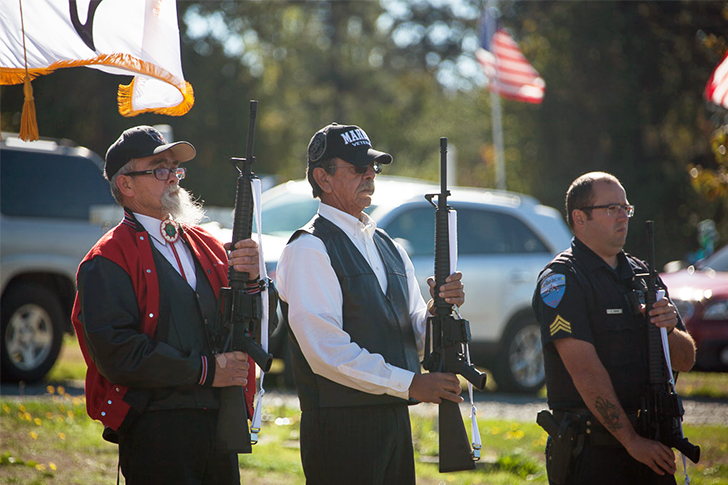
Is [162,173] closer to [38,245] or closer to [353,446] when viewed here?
[353,446]

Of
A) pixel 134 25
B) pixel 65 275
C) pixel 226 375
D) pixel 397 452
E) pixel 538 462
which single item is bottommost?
pixel 538 462

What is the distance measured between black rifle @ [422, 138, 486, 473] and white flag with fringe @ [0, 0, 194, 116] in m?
1.48

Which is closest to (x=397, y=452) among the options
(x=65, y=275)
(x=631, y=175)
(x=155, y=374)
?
(x=155, y=374)

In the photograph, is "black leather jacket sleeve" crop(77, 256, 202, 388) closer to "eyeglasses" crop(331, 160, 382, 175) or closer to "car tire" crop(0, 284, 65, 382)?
"eyeglasses" crop(331, 160, 382, 175)

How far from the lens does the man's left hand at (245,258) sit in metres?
3.65

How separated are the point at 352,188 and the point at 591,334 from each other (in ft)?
4.31

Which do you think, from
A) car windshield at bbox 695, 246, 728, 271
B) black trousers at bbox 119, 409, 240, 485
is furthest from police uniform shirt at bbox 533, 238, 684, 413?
car windshield at bbox 695, 246, 728, 271

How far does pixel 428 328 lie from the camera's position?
12.7 ft

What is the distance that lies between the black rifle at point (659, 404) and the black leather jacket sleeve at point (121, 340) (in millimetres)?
2049

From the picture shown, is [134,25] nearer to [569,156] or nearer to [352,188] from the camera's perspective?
[352,188]

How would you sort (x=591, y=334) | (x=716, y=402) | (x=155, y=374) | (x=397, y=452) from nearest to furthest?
(x=155, y=374) → (x=397, y=452) → (x=591, y=334) → (x=716, y=402)

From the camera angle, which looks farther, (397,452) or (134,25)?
(134,25)

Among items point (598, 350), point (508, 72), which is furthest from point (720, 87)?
point (508, 72)

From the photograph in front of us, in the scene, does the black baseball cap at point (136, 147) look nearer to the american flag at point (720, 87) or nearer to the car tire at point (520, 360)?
the american flag at point (720, 87)
